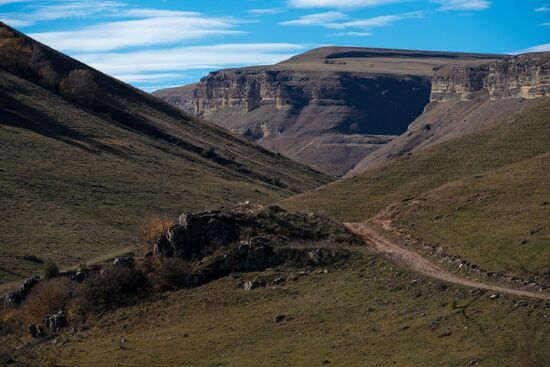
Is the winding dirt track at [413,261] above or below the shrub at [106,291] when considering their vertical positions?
above

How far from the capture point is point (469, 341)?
31.7 m

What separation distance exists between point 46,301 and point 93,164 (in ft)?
173

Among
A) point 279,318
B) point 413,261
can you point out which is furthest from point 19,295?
point 413,261

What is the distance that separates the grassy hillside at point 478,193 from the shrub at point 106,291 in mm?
15658

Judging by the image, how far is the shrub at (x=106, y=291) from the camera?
43312 millimetres

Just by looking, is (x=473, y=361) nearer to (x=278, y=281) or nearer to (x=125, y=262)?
(x=278, y=281)

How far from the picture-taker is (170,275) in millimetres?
43781

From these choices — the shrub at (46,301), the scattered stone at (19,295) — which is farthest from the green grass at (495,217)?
the scattered stone at (19,295)

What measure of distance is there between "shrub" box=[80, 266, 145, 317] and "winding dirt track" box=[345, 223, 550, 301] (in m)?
12.5

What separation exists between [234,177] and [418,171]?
48.9 meters

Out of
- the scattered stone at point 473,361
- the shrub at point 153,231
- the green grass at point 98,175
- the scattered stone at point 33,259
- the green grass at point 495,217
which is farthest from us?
the green grass at point 98,175

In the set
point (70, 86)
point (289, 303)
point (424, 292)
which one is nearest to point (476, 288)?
point (424, 292)

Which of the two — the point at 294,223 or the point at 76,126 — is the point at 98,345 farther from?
the point at 76,126

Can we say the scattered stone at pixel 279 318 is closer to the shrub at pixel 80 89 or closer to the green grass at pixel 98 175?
the green grass at pixel 98 175
